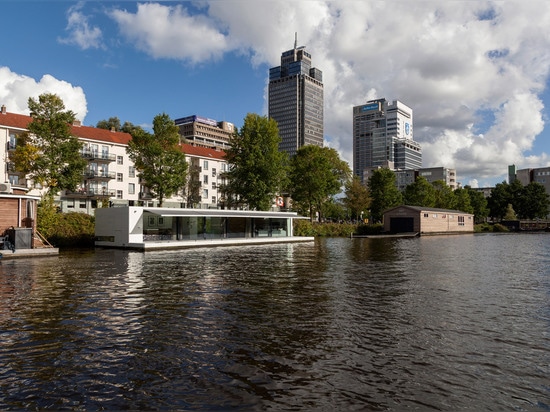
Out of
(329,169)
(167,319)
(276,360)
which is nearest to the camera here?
(276,360)

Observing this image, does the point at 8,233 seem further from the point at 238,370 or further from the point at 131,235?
the point at 238,370

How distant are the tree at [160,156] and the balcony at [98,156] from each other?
1455 centimetres

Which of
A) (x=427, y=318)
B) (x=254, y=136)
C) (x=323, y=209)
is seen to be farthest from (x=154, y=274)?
(x=323, y=209)

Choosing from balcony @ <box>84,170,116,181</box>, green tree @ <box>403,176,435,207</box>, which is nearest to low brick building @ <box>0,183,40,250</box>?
balcony @ <box>84,170,116,181</box>

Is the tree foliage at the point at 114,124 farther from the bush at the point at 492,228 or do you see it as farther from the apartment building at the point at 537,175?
the apartment building at the point at 537,175

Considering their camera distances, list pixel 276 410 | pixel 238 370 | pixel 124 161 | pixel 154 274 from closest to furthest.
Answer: pixel 276 410
pixel 238 370
pixel 154 274
pixel 124 161

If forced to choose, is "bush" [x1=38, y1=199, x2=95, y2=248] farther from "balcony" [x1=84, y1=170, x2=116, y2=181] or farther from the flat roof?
"balcony" [x1=84, y1=170, x2=116, y2=181]

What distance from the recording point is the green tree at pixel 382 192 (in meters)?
96.2

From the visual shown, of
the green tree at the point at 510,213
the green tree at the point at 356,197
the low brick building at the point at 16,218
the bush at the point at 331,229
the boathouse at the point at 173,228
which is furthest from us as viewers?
the green tree at the point at 510,213

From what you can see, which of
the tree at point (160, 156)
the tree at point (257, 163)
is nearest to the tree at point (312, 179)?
the tree at point (257, 163)

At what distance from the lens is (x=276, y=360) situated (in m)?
8.84

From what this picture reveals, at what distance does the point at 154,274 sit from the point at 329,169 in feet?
207

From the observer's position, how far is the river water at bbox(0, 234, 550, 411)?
23.3 ft

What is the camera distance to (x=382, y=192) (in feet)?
316
